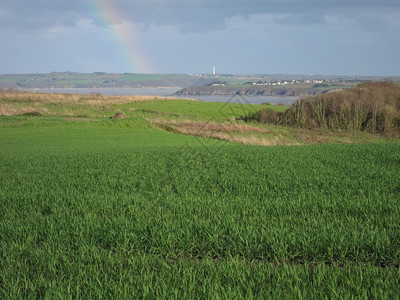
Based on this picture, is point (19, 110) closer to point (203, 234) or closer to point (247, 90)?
point (203, 234)

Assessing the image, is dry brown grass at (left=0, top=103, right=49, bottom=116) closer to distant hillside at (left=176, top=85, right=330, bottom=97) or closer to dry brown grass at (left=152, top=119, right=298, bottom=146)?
dry brown grass at (left=152, top=119, right=298, bottom=146)

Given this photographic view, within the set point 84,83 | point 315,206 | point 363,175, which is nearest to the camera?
point 315,206

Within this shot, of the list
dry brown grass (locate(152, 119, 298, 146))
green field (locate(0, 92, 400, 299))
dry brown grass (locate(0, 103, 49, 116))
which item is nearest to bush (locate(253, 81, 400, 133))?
dry brown grass (locate(152, 119, 298, 146))

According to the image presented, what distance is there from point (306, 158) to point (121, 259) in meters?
11.6

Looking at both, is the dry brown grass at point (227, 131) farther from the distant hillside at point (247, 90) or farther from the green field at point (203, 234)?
the distant hillside at point (247, 90)

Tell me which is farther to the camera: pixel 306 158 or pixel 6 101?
pixel 6 101

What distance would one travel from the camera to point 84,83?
144 metres

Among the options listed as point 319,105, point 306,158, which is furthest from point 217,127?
point 306,158

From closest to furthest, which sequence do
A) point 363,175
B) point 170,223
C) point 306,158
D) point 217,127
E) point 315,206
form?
1. point 170,223
2. point 315,206
3. point 363,175
4. point 306,158
5. point 217,127

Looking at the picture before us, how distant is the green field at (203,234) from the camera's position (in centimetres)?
371

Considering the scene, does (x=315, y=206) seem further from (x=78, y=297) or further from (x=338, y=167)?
(x=338, y=167)

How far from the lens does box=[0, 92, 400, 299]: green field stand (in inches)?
146

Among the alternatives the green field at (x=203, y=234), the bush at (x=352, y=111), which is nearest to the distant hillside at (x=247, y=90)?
the bush at (x=352, y=111)

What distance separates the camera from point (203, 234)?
5.30 metres
